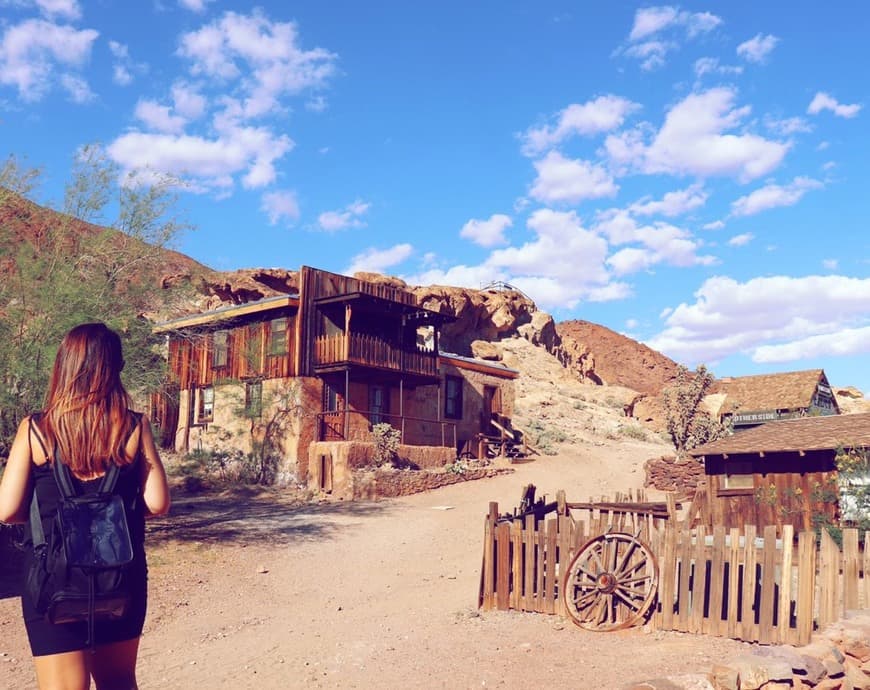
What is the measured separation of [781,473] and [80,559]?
61.0 feet

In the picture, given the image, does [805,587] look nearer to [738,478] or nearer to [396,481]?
[738,478]

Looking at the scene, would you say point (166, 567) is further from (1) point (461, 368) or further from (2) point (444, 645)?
(1) point (461, 368)

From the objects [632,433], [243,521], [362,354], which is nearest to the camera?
[243,521]

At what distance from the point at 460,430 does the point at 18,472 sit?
2848 centimetres

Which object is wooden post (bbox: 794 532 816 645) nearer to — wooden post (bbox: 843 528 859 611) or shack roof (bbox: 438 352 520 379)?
wooden post (bbox: 843 528 859 611)

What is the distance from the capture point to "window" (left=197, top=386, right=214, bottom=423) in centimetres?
2769

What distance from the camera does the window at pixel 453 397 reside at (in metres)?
30.6

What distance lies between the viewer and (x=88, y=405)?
2898 millimetres

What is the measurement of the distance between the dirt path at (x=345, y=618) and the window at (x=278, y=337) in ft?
21.8

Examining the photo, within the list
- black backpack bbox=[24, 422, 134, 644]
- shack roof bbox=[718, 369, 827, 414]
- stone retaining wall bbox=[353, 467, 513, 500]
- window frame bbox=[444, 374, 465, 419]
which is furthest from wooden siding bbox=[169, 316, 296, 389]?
shack roof bbox=[718, 369, 827, 414]

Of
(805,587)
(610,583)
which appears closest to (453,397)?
(610,583)

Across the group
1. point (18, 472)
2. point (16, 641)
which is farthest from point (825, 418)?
point (18, 472)

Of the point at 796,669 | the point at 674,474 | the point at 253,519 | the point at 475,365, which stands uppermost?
the point at 475,365

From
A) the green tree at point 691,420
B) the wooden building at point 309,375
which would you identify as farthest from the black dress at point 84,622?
the green tree at point 691,420
